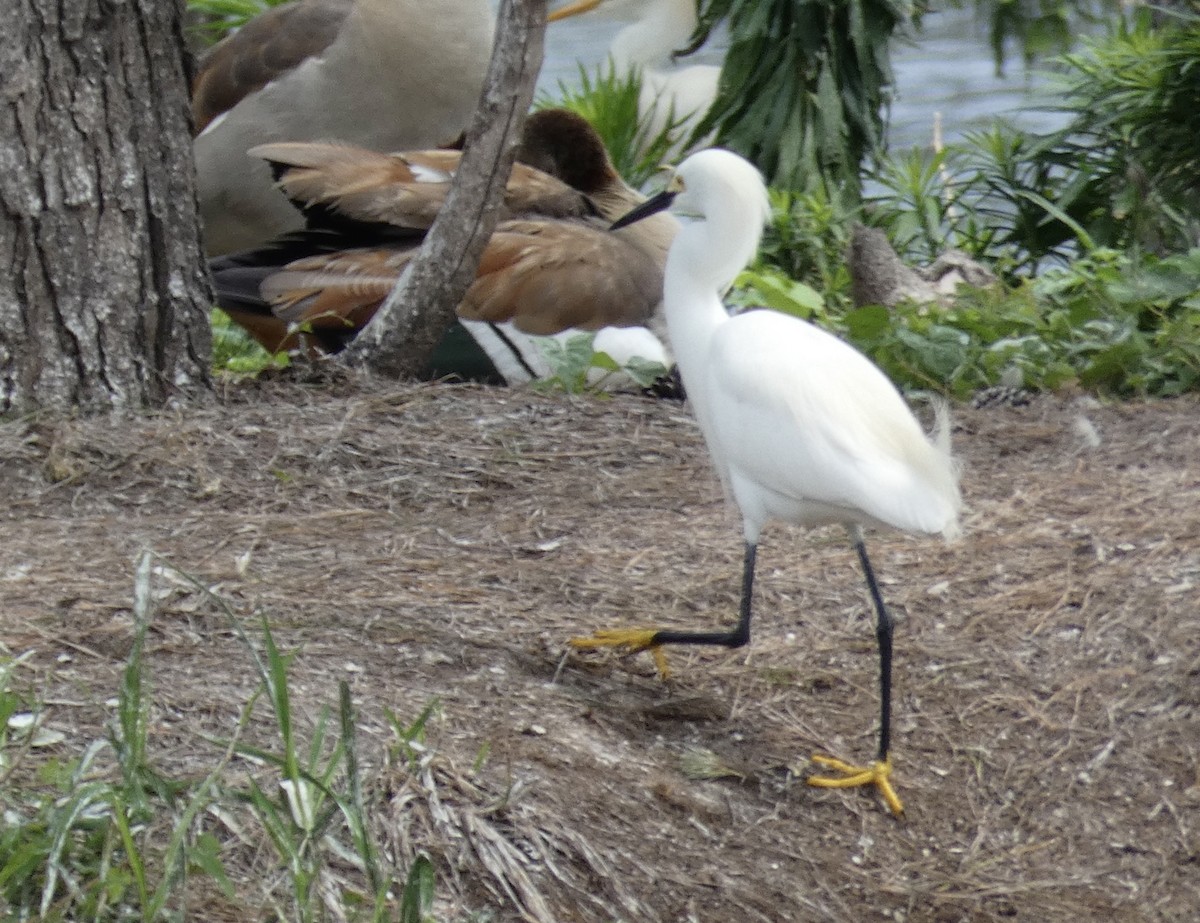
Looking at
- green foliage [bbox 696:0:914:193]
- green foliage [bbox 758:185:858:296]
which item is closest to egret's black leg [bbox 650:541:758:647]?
green foliage [bbox 758:185:858:296]

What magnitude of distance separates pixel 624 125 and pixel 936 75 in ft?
10.2

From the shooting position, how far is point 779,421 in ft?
10.0

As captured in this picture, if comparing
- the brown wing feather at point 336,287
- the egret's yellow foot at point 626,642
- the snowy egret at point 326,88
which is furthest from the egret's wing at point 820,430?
the snowy egret at point 326,88

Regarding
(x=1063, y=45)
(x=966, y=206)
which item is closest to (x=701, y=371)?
(x=966, y=206)

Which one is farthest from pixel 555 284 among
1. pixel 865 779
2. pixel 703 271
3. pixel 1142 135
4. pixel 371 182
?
pixel 1142 135

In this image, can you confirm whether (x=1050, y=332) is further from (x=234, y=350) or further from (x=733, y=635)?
(x=234, y=350)

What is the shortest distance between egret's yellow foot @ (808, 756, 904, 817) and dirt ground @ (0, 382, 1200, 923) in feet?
0.10

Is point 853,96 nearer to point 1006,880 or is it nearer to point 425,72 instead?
point 425,72

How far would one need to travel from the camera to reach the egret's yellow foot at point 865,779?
9.58 ft

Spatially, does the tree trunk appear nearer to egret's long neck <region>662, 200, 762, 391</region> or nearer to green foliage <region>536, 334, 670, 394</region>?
green foliage <region>536, 334, 670, 394</region>

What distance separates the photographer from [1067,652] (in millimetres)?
3348

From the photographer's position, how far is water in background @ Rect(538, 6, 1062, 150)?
9.09 m

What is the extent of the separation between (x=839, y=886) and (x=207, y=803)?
103 centimetres

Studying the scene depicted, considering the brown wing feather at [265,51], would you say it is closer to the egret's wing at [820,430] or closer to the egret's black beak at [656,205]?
the egret's black beak at [656,205]
